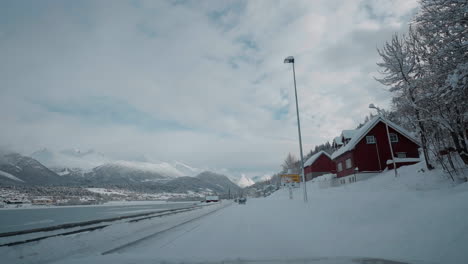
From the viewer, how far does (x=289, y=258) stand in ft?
17.9

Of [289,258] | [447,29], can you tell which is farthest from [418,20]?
[289,258]

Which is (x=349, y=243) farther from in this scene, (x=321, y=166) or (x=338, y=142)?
(x=321, y=166)

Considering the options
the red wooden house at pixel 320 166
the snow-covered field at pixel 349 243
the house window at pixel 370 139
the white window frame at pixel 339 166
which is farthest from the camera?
the red wooden house at pixel 320 166

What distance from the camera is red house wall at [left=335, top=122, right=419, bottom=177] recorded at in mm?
34875

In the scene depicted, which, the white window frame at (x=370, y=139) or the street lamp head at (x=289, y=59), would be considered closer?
the street lamp head at (x=289, y=59)

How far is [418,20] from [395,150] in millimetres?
28823

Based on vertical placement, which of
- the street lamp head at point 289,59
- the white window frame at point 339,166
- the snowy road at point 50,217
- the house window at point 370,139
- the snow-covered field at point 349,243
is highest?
the street lamp head at point 289,59

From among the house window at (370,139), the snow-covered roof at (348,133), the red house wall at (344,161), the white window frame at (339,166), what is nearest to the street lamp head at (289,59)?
the red house wall at (344,161)

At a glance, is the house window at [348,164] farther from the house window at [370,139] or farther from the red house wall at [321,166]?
the red house wall at [321,166]

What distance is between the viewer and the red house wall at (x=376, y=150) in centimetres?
3488

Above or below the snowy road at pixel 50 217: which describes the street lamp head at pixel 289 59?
above

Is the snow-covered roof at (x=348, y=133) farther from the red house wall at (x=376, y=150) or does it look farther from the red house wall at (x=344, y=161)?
the red house wall at (x=376, y=150)

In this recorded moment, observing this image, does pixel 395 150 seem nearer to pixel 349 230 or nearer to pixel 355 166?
Answer: pixel 355 166

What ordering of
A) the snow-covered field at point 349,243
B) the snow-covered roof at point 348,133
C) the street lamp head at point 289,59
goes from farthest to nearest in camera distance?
1. the snow-covered roof at point 348,133
2. the street lamp head at point 289,59
3. the snow-covered field at point 349,243
